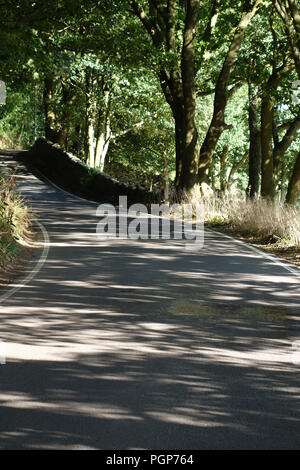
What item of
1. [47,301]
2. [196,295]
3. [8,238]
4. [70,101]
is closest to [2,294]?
[47,301]

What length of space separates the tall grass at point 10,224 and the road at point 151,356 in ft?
2.13

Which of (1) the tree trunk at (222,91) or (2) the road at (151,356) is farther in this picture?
(1) the tree trunk at (222,91)

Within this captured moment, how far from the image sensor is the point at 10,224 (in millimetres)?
15625

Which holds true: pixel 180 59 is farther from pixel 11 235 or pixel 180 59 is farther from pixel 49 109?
pixel 49 109

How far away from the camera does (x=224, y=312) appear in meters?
9.28

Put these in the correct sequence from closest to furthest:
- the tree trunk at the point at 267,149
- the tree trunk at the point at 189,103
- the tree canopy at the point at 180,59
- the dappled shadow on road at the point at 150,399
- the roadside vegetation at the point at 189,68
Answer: the dappled shadow on road at the point at 150,399 < the roadside vegetation at the point at 189,68 < the tree canopy at the point at 180,59 < the tree trunk at the point at 189,103 < the tree trunk at the point at 267,149

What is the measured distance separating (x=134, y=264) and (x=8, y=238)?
9.26 ft

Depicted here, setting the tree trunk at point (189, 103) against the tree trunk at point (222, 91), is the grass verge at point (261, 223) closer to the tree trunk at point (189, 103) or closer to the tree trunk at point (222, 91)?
the tree trunk at point (189, 103)

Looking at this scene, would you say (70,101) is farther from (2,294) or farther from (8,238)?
(2,294)

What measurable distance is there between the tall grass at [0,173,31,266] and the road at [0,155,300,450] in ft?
2.13

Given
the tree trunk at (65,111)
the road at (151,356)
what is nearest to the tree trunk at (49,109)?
the tree trunk at (65,111)

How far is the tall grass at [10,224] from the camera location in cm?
1349

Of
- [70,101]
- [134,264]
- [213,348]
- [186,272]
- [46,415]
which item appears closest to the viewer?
[46,415]

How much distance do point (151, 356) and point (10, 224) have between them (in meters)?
9.24
